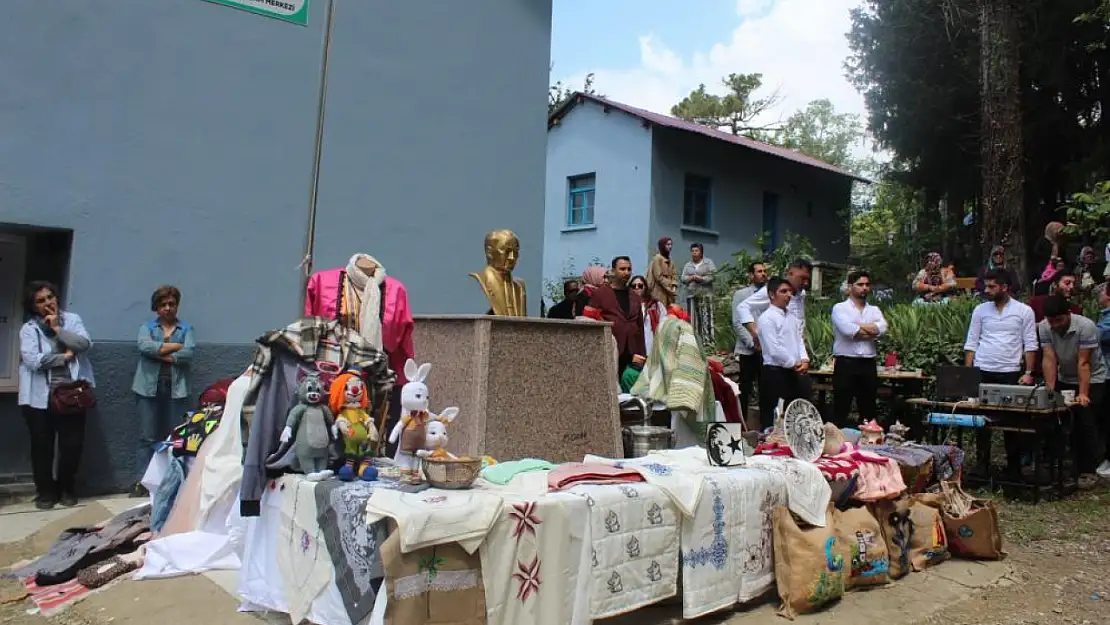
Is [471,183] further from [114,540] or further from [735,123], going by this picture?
[735,123]

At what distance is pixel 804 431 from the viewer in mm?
5004

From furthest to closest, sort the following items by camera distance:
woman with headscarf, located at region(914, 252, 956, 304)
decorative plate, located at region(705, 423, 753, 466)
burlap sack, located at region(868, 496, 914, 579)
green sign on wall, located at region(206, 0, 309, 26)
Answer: woman with headscarf, located at region(914, 252, 956, 304)
green sign on wall, located at region(206, 0, 309, 26)
burlap sack, located at region(868, 496, 914, 579)
decorative plate, located at region(705, 423, 753, 466)

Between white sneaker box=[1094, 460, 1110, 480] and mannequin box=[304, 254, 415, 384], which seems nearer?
mannequin box=[304, 254, 415, 384]

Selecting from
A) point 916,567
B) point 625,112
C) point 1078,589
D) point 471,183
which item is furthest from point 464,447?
point 625,112

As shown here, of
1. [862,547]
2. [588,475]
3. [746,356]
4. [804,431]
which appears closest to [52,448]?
[588,475]

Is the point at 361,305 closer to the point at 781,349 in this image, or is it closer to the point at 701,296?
the point at 781,349

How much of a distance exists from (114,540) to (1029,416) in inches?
260

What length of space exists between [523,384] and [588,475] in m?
0.97

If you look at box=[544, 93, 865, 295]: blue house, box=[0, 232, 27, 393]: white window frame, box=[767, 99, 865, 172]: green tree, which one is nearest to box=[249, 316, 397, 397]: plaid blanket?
box=[0, 232, 27, 393]: white window frame

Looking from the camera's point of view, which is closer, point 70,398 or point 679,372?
point 679,372

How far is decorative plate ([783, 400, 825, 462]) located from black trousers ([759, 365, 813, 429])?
6.05 ft

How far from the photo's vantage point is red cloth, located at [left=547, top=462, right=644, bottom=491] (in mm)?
3842

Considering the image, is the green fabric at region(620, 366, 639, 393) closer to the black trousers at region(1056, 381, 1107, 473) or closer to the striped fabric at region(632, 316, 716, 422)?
the striped fabric at region(632, 316, 716, 422)

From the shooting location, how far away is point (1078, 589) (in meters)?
4.98
